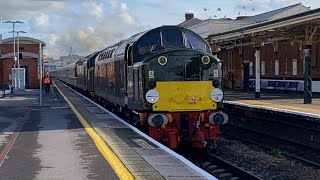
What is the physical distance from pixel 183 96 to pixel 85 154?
3703 mm

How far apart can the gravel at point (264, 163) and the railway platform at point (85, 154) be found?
2.82m

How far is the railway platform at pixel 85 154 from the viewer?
27.8 feet

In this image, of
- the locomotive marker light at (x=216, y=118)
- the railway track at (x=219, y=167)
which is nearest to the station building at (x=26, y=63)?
the railway track at (x=219, y=167)

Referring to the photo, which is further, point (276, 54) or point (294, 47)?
point (276, 54)

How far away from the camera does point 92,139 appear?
1248cm

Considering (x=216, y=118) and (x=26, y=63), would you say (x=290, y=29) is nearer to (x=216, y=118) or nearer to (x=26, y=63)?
(x=216, y=118)

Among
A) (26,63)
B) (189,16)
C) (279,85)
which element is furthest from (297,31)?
(189,16)

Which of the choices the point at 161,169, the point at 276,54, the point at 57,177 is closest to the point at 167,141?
the point at 161,169

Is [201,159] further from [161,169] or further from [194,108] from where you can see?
[161,169]

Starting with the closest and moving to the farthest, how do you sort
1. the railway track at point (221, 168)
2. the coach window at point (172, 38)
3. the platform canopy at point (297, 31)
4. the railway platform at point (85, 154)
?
the railway platform at point (85, 154), the railway track at point (221, 168), the coach window at point (172, 38), the platform canopy at point (297, 31)

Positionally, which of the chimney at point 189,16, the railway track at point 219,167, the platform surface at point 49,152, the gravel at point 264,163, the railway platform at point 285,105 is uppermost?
the chimney at point 189,16

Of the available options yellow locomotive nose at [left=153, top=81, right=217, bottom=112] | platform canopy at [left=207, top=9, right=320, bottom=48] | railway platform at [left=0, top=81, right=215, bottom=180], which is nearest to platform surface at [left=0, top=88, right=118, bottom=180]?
railway platform at [left=0, top=81, right=215, bottom=180]

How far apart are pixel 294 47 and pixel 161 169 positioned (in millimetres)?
26468

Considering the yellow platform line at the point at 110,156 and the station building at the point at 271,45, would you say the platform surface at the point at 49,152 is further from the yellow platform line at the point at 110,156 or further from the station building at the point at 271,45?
the station building at the point at 271,45
